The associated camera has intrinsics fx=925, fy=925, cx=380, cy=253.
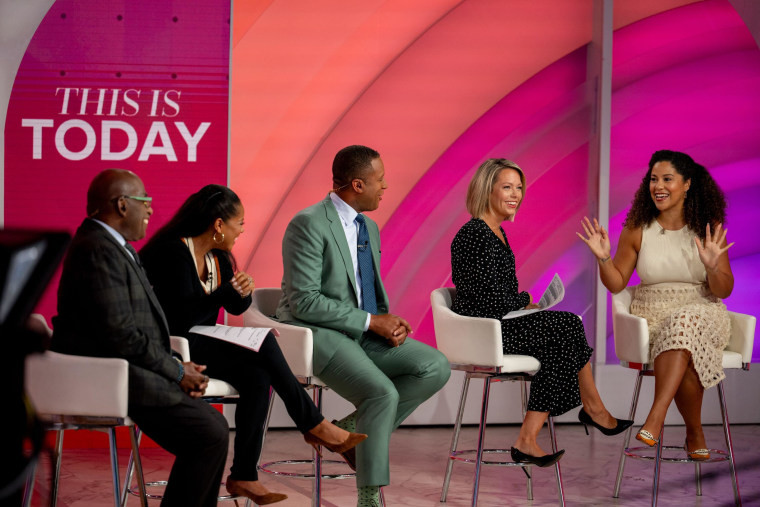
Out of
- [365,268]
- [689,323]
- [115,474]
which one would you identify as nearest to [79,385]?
[115,474]

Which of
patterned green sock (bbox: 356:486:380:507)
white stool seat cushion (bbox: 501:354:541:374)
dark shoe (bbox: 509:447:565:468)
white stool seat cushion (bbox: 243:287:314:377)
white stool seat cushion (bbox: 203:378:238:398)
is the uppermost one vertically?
white stool seat cushion (bbox: 243:287:314:377)

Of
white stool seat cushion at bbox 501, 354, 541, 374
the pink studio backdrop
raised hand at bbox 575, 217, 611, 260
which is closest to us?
white stool seat cushion at bbox 501, 354, 541, 374

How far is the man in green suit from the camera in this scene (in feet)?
12.0

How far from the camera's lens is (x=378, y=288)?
4102mm

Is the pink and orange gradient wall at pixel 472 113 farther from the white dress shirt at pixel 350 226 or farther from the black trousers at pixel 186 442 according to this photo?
the black trousers at pixel 186 442

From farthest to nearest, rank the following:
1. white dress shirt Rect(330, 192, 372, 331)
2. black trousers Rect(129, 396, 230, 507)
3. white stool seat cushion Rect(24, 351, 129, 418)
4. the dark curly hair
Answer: white dress shirt Rect(330, 192, 372, 331), the dark curly hair, black trousers Rect(129, 396, 230, 507), white stool seat cushion Rect(24, 351, 129, 418)

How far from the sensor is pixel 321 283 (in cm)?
391

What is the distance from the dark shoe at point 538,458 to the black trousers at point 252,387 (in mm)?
865

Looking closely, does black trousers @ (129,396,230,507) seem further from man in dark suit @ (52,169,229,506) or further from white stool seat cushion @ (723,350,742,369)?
white stool seat cushion @ (723,350,742,369)

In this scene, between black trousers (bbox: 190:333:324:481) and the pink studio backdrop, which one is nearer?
black trousers (bbox: 190:333:324:481)

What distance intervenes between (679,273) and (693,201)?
1.25ft

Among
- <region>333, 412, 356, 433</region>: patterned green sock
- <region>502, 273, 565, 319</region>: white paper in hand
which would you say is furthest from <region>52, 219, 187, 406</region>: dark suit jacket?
<region>502, 273, 565, 319</region>: white paper in hand

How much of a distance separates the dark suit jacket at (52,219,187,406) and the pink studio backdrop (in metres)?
2.08

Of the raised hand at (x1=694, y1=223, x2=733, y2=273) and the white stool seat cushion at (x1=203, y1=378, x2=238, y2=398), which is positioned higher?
the raised hand at (x1=694, y1=223, x2=733, y2=273)
